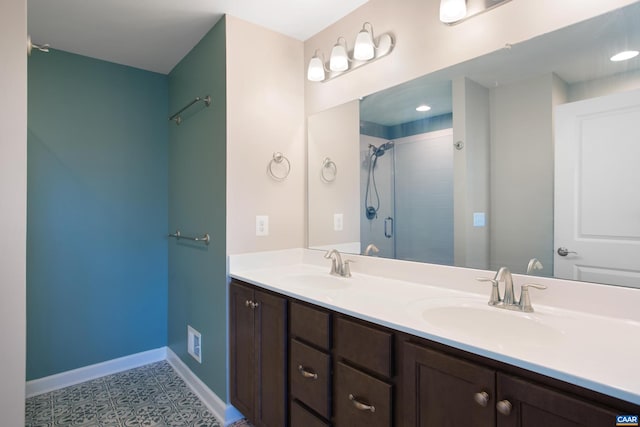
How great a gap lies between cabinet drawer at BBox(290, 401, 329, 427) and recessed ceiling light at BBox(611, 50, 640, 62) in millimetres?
1639

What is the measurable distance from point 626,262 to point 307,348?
3.78 ft

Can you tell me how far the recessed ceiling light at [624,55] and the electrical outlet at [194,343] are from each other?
248 centimetres

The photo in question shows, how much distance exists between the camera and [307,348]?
4.58 ft

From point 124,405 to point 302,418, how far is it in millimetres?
1370

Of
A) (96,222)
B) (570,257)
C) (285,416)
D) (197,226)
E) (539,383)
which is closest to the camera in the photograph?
(539,383)

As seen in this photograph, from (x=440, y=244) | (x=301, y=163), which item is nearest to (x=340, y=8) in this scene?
(x=301, y=163)

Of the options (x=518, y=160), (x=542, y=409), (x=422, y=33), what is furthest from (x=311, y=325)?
(x=422, y=33)

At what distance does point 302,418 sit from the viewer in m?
1.43

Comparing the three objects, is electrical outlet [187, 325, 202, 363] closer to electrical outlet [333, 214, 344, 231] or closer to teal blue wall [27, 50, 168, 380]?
teal blue wall [27, 50, 168, 380]

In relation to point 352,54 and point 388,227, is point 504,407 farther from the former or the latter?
point 352,54

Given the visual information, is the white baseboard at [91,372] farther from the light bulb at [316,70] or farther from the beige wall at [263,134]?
the light bulb at [316,70]

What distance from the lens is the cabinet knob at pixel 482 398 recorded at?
0.83 metres

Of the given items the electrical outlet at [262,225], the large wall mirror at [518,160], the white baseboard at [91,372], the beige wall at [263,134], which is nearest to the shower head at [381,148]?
the large wall mirror at [518,160]

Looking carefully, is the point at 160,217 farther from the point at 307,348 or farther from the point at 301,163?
the point at 307,348
